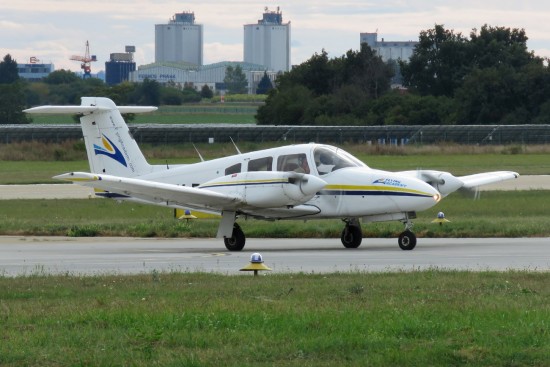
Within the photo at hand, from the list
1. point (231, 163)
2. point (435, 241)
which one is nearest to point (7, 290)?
point (231, 163)

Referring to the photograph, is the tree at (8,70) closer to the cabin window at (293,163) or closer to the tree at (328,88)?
the tree at (328,88)

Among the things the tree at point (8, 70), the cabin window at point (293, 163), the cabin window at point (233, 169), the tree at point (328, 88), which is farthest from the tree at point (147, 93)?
the cabin window at point (293, 163)

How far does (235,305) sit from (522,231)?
45.6 feet

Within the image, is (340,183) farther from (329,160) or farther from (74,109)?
(74,109)

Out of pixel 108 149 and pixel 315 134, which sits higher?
pixel 108 149

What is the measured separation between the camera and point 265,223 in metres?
29.7

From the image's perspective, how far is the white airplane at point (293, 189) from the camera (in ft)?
76.2

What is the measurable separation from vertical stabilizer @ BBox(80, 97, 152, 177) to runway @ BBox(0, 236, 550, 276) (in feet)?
5.45

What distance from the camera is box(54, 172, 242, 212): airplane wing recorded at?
23359 mm

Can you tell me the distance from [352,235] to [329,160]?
1615mm

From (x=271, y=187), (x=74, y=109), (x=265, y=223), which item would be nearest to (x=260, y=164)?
(x=271, y=187)

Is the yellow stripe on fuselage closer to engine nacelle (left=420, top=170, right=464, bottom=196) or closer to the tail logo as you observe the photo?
engine nacelle (left=420, top=170, right=464, bottom=196)

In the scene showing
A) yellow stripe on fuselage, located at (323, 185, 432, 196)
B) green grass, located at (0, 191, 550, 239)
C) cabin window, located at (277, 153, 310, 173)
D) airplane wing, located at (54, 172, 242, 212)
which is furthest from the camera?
green grass, located at (0, 191, 550, 239)

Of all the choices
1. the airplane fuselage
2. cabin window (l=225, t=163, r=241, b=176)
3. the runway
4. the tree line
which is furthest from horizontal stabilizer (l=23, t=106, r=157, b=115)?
the tree line
